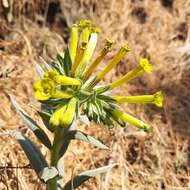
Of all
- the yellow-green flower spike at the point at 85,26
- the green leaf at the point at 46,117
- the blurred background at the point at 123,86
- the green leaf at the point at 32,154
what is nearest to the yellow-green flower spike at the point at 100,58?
the yellow-green flower spike at the point at 85,26

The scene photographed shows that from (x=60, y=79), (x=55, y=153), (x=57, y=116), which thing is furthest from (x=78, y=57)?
(x=55, y=153)

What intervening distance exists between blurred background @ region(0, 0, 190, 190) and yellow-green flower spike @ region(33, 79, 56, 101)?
79 cm

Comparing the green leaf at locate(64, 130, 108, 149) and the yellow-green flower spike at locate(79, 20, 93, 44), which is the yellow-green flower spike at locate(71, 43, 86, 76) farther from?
the green leaf at locate(64, 130, 108, 149)

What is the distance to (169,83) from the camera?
162 inches

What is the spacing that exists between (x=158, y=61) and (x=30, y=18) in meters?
1.32

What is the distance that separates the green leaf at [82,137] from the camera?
1.96 m

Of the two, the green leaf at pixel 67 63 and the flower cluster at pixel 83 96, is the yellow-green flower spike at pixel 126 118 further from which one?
the green leaf at pixel 67 63

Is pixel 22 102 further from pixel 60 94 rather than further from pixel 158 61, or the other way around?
pixel 158 61

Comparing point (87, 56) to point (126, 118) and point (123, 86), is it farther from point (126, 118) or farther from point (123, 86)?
point (123, 86)

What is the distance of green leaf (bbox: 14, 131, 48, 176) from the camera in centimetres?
209

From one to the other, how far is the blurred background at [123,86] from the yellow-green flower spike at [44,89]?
2.59 feet

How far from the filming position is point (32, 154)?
6.89 feet

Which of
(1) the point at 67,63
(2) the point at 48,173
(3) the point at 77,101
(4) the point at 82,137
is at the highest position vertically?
(1) the point at 67,63

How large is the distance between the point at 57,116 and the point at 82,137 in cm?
19
